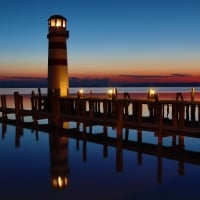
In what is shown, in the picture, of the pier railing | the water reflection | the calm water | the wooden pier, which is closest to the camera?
the calm water

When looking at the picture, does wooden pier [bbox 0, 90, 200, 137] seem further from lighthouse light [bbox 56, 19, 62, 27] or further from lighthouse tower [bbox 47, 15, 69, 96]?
lighthouse light [bbox 56, 19, 62, 27]

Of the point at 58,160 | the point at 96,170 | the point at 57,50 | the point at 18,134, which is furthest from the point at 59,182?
the point at 57,50

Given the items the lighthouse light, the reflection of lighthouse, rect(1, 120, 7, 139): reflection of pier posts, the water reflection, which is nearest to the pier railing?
the water reflection

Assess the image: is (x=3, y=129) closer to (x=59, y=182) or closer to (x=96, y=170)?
(x=96, y=170)

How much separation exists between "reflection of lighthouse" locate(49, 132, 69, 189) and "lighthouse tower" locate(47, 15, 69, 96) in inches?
135

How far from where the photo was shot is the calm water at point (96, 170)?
11.3 m

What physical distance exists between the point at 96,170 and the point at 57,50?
33.0 ft

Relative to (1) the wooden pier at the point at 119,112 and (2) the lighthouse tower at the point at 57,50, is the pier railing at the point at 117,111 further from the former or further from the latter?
(2) the lighthouse tower at the point at 57,50

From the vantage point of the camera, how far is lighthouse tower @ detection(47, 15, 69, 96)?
22391mm

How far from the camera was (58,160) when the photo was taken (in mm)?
16250

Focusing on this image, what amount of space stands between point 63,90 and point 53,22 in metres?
3.91

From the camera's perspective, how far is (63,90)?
2338 cm

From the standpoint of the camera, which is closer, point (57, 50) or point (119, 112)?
point (119, 112)

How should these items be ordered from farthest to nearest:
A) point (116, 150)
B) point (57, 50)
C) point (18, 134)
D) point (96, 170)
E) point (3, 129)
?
1. point (3, 129)
2. point (18, 134)
3. point (57, 50)
4. point (116, 150)
5. point (96, 170)
